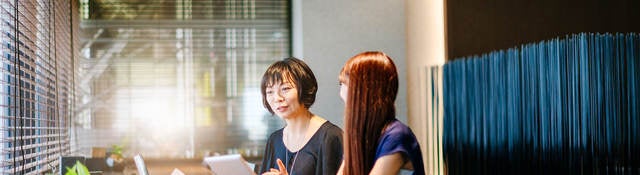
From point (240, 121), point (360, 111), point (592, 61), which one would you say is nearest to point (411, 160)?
point (360, 111)

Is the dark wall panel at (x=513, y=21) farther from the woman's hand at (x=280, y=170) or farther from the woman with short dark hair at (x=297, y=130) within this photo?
the woman's hand at (x=280, y=170)

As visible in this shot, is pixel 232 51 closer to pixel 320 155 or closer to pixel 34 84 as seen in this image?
pixel 34 84

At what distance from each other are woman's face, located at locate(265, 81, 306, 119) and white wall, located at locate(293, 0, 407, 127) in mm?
2440

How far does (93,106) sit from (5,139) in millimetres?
2703

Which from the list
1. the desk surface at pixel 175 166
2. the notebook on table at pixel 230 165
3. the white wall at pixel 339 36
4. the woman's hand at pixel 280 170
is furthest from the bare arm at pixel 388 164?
the desk surface at pixel 175 166

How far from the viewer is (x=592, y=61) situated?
3414mm

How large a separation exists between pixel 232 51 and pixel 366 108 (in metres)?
4.00

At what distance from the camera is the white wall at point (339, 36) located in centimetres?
532

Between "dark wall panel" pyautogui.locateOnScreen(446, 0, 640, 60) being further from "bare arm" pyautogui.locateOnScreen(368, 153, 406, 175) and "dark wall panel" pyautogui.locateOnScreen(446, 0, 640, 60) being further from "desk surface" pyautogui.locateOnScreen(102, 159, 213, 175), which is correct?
"bare arm" pyautogui.locateOnScreen(368, 153, 406, 175)

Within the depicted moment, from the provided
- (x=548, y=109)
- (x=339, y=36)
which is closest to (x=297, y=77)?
(x=548, y=109)

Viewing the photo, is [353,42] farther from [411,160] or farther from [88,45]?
[411,160]

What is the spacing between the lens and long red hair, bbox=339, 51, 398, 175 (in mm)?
2086

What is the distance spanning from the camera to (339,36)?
5359 millimetres

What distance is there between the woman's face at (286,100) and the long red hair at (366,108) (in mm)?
753
